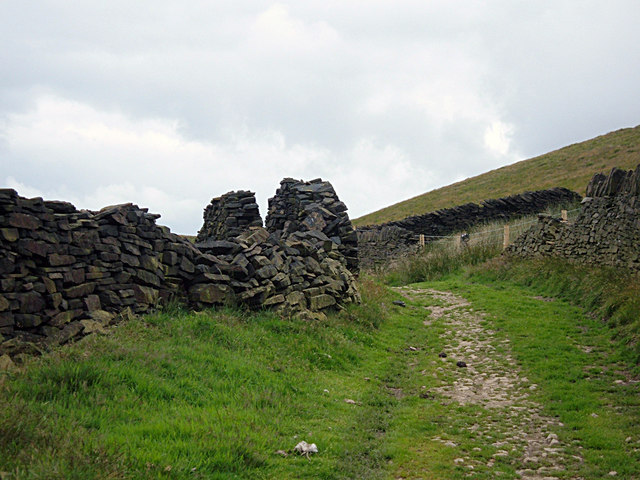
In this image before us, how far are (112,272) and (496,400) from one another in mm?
6941

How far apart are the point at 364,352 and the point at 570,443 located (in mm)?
4904

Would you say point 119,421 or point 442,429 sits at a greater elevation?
point 119,421

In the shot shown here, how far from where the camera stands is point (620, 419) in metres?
6.97

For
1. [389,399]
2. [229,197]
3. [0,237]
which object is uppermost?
[229,197]

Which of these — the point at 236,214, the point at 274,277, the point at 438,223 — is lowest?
the point at 274,277

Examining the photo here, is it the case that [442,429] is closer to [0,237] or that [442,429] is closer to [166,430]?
[166,430]

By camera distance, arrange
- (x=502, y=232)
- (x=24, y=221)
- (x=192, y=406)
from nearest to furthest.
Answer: (x=192, y=406)
(x=24, y=221)
(x=502, y=232)

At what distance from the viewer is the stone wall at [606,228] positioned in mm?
13234

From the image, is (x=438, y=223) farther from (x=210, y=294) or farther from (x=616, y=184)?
(x=210, y=294)

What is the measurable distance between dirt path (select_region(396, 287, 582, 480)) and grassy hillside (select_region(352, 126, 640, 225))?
97.4 feet

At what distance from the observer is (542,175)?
51594 millimetres

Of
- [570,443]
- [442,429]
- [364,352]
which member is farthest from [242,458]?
[364,352]

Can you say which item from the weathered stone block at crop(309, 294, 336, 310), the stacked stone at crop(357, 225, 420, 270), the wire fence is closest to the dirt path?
the weathered stone block at crop(309, 294, 336, 310)

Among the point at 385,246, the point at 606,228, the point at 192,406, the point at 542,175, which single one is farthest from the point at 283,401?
the point at 542,175
